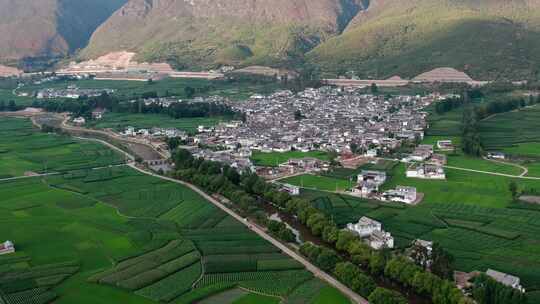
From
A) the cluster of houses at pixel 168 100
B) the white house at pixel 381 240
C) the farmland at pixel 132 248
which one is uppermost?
the cluster of houses at pixel 168 100

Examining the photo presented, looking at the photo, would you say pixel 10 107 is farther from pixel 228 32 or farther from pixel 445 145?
pixel 228 32

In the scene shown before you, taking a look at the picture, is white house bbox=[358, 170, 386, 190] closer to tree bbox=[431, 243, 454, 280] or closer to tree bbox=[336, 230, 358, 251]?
tree bbox=[336, 230, 358, 251]

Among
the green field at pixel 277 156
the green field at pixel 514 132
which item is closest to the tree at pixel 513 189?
the green field at pixel 514 132

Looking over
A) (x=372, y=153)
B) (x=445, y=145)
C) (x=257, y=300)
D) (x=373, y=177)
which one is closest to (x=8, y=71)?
(x=372, y=153)

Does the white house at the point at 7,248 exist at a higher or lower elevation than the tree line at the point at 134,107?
lower

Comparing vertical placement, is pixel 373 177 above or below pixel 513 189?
below

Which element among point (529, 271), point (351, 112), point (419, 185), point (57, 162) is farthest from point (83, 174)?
point (351, 112)

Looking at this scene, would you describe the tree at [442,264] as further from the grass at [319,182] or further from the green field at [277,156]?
the green field at [277,156]

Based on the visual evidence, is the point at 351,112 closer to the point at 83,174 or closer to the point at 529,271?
the point at 83,174
